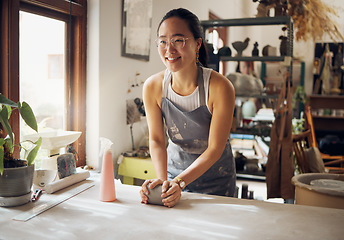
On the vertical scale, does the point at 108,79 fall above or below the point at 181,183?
above

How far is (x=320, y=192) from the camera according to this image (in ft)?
5.92

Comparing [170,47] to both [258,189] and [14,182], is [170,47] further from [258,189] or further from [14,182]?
[258,189]

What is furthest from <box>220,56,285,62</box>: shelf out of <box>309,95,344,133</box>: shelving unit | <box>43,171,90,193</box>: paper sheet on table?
<box>309,95,344,133</box>: shelving unit

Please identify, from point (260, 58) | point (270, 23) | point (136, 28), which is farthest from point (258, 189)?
point (136, 28)

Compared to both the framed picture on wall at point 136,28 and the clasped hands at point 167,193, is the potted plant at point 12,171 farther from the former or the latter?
the framed picture on wall at point 136,28

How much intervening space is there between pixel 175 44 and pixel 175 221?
29.3 inches

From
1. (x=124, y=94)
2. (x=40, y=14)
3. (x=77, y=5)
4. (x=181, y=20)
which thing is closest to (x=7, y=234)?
(x=181, y=20)

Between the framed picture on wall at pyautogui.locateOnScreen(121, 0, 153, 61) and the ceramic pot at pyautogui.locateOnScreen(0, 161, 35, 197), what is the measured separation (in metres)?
1.69

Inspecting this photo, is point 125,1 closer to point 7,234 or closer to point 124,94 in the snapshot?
point 124,94

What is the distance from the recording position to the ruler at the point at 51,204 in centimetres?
123

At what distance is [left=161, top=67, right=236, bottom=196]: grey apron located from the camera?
1.75 meters

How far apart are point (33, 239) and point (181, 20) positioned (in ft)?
3.42

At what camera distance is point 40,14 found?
2.18 metres

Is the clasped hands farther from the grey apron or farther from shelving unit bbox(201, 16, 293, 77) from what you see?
shelving unit bbox(201, 16, 293, 77)
